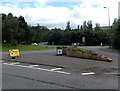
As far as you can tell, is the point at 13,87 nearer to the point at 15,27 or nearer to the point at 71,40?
the point at 15,27

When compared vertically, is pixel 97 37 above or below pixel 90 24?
below

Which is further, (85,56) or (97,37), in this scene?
(97,37)

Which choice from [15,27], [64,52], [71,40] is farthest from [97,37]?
[64,52]

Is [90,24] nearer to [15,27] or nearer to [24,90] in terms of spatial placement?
[15,27]

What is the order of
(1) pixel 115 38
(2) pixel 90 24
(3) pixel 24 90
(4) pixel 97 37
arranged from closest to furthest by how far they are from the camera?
(3) pixel 24 90 → (1) pixel 115 38 → (4) pixel 97 37 → (2) pixel 90 24

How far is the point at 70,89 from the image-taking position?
6.84 metres

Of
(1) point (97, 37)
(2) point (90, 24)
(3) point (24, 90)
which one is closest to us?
(3) point (24, 90)

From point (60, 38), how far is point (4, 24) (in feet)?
172

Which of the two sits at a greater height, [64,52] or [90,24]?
[90,24]

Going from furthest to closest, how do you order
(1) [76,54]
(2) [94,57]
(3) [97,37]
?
(3) [97,37] → (1) [76,54] → (2) [94,57]

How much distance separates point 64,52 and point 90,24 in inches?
4983

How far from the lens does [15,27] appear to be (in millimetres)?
51250

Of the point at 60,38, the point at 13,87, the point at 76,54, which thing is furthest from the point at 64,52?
the point at 60,38

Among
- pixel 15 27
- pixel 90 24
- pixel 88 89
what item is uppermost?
pixel 90 24
